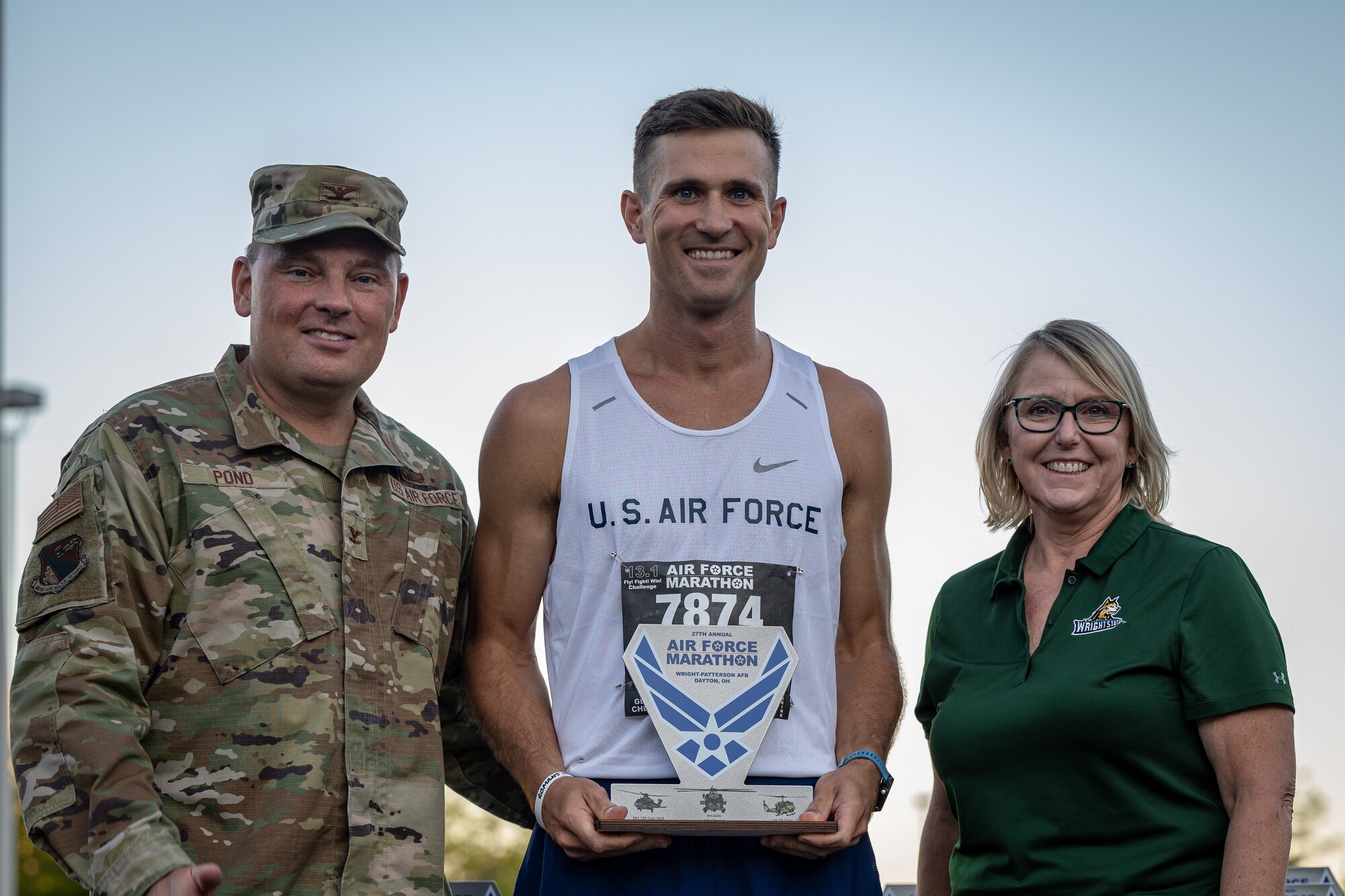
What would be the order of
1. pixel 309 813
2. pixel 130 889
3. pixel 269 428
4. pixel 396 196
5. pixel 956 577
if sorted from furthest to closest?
pixel 956 577, pixel 396 196, pixel 269 428, pixel 309 813, pixel 130 889

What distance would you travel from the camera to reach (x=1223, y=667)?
4.00 metres

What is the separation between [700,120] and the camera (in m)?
4.68

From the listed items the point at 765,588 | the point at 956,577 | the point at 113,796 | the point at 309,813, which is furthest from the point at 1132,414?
the point at 113,796

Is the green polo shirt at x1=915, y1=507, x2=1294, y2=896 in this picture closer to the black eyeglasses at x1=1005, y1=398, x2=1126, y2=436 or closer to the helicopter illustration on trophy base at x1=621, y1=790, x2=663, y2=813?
the black eyeglasses at x1=1005, y1=398, x2=1126, y2=436

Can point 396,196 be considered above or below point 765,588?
above

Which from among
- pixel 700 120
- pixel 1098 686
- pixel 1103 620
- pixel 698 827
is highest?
pixel 700 120

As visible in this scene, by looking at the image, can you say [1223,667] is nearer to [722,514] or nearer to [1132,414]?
[1132,414]

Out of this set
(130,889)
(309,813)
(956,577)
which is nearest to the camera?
(130,889)

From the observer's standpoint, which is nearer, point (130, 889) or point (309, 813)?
point (130, 889)

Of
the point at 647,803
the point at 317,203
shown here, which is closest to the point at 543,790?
the point at 647,803

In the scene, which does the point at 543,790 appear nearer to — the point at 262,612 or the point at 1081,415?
the point at 262,612

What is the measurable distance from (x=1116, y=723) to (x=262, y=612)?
2.38 m

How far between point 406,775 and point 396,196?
178 centimetres

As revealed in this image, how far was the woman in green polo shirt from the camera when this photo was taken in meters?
3.99
